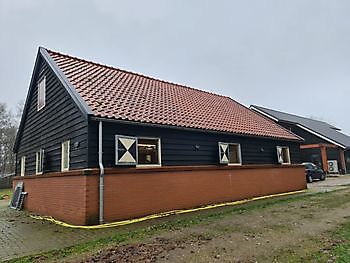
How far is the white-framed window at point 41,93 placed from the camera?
39.7 ft

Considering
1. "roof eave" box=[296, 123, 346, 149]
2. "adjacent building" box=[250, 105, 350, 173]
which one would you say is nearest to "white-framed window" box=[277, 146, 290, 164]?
"adjacent building" box=[250, 105, 350, 173]

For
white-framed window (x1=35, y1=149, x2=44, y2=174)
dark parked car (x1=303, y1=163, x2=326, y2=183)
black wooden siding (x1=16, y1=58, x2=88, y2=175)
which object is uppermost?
black wooden siding (x1=16, y1=58, x2=88, y2=175)

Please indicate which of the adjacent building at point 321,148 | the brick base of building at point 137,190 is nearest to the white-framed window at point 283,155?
the brick base of building at point 137,190

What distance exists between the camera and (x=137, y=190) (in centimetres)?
869

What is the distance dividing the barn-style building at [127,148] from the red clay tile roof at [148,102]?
0.06 metres

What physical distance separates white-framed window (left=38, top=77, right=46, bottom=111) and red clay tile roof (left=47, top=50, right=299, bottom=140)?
126cm

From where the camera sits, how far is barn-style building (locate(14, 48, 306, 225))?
820cm

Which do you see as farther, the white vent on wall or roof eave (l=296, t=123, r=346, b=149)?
the white vent on wall

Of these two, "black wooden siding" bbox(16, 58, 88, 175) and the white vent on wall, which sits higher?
"black wooden siding" bbox(16, 58, 88, 175)

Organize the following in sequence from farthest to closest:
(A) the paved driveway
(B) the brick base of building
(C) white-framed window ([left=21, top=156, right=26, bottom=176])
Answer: (C) white-framed window ([left=21, top=156, right=26, bottom=176])
(B) the brick base of building
(A) the paved driveway

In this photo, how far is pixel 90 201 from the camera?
25.1ft

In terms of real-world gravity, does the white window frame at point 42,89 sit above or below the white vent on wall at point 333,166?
above

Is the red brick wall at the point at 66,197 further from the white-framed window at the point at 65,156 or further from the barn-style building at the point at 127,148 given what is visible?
the white-framed window at the point at 65,156

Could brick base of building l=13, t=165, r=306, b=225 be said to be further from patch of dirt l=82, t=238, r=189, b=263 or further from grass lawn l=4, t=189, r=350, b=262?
patch of dirt l=82, t=238, r=189, b=263
